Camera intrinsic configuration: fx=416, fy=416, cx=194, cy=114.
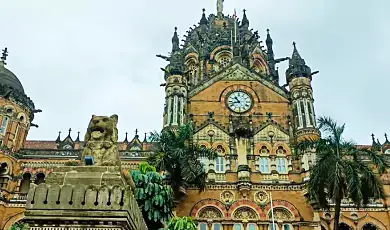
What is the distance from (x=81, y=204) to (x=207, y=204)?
2280cm

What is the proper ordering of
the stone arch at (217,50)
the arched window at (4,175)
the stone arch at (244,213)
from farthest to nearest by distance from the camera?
the stone arch at (217,50)
the arched window at (4,175)
the stone arch at (244,213)

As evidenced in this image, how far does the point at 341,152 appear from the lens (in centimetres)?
2247

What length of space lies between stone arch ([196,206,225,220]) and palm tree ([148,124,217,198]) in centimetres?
207

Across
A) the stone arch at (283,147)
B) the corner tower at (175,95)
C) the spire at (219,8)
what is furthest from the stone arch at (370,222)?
the spire at (219,8)

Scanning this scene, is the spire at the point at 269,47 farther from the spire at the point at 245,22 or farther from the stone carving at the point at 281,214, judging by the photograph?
the stone carving at the point at 281,214

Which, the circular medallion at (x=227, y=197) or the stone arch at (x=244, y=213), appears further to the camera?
the circular medallion at (x=227, y=197)

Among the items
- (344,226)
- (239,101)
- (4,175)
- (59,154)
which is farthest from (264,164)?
(4,175)

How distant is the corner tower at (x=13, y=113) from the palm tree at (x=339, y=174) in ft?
76.9

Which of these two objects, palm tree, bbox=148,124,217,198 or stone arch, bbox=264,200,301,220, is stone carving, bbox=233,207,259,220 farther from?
palm tree, bbox=148,124,217,198

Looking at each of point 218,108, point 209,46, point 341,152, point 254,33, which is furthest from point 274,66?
point 341,152

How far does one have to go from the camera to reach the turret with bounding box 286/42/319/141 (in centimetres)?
3092

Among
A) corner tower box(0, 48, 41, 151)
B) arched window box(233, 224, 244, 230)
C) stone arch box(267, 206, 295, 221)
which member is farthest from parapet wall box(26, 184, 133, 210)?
corner tower box(0, 48, 41, 151)

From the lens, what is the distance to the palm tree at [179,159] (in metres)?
25.9

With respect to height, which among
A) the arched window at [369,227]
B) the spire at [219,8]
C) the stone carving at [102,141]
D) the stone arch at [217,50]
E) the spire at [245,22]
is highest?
the spire at [219,8]
